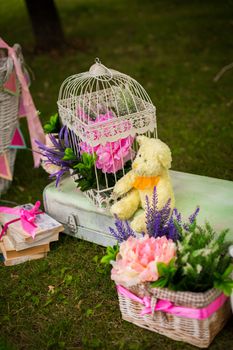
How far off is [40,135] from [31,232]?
128cm

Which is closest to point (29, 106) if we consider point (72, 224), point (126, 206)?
point (72, 224)

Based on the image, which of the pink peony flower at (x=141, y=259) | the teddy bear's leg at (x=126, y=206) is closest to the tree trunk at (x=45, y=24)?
the teddy bear's leg at (x=126, y=206)

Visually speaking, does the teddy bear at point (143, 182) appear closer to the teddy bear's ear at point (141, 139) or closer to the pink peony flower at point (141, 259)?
the teddy bear's ear at point (141, 139)

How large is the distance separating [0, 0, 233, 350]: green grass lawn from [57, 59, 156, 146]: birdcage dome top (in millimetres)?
784

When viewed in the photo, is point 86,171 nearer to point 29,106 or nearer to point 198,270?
point 198,270

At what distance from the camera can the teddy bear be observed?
3.05m

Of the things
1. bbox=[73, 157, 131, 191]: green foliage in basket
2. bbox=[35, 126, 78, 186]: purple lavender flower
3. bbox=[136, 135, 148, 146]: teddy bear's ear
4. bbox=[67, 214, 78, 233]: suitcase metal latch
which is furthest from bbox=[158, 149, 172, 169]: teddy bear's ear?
bbox=[67, 214, 78, 233]: suitcase metal latch

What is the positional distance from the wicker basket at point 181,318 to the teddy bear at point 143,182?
1.69 ft

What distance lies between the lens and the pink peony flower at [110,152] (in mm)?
3281

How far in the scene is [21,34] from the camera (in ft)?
30.5

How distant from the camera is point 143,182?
3.18 meters

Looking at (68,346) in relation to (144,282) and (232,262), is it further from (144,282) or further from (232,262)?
(232,262)

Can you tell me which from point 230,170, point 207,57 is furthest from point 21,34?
point 230,170

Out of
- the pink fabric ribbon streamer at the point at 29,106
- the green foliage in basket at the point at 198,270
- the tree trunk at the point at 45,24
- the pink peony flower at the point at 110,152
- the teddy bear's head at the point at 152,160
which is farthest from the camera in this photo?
the tree trunk at the point at 45,24
